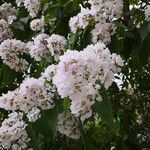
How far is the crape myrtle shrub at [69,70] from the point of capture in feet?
4.91

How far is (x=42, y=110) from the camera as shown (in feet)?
5.82

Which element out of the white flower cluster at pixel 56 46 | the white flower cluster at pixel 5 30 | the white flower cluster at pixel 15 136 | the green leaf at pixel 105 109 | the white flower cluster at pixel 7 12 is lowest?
the green leaf at pixel 105 109

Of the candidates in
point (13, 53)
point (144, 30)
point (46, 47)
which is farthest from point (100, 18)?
point (13, 53)

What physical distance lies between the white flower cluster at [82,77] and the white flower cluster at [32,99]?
208 mm

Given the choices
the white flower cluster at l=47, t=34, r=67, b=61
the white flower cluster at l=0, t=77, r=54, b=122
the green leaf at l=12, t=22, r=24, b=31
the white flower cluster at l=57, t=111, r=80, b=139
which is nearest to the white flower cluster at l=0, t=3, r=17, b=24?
the green leaf at l=12, t=22, r=24, b=31

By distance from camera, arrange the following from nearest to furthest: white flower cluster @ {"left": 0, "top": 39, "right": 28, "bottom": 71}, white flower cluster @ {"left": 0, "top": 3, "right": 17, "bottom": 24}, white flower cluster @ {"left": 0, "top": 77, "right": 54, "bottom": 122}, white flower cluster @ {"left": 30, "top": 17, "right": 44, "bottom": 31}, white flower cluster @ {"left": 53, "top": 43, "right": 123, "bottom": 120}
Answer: white flower cluster @ {"left": 53, "top": 43, "right": 123, "bottom": 120} → white flower cluster @ {"left": 0, "top": 77, "right": 54, "bottom": 122} → white flower cluster @ {"left": 0, "top": 39, "right": 28, "bottom": 71} → white flower cluster @ {"left": 30, "top": 17, "right": 44, "bottom": 31} → white flower cluster @ {"left": 0, "top": 3, "right": 17, "bottom": 24}

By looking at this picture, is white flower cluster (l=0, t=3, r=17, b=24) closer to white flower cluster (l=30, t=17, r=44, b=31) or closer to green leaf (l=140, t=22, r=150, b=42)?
white flower cluster (l=30, t=17, r=44, b=31)

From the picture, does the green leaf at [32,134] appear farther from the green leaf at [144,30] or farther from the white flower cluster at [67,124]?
the green leaf at [144,30]

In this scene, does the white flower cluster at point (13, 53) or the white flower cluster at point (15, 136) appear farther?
the white flower cluster at point (13, 53)

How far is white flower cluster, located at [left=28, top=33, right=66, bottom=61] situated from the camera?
81.0 inches

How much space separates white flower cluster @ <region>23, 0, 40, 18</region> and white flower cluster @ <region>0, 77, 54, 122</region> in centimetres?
91

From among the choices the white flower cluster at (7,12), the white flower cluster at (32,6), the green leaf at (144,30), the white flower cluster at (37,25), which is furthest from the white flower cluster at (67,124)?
the white flower cluster at (7,12)

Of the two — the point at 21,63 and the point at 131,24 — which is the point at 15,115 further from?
the point at 131,24

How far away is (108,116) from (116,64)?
0.33 m
